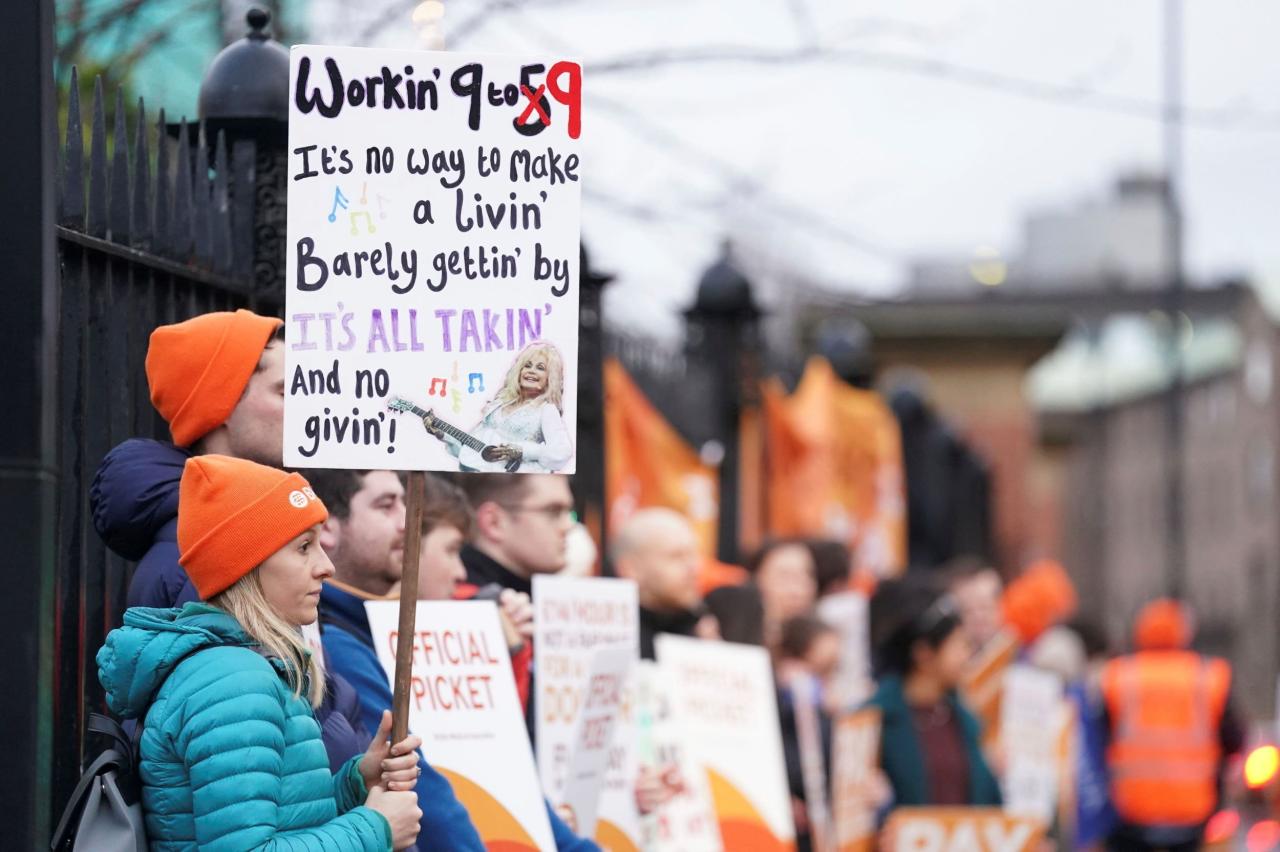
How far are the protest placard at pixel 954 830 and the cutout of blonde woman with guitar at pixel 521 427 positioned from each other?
15.0ft

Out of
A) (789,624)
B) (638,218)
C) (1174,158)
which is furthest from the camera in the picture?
(1174,158)

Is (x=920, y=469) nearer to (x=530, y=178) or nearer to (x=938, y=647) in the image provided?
(x=938, y=647)

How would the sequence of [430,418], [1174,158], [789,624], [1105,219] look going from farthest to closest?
1. [1105,219]
2. [1174,158]
3. [789,624]
4. [430,418]

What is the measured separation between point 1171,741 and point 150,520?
9874mm

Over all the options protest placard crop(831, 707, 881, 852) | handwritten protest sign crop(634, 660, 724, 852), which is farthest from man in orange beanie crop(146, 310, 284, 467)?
protest placard crop(831, 707, 881, 852)

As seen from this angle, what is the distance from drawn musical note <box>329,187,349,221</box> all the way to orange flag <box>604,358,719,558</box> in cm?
527

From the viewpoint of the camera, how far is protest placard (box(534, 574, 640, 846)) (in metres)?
6.71

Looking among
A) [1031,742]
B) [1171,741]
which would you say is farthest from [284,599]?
[1171,741]

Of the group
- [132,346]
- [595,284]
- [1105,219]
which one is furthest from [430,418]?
[1105,219]

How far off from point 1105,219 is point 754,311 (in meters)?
65.4

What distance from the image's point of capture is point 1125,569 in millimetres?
86125

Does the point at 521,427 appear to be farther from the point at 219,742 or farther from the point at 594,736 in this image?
the point at 594,736

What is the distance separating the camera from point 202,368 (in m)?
5.10

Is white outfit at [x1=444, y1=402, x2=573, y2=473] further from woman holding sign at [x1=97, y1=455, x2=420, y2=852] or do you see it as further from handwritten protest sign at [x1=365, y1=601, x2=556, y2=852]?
handwritten protest sign at [x1=365, y1=601, x2=556, y2=852]
